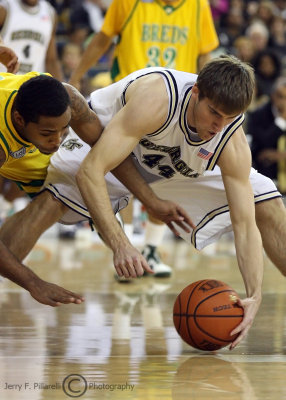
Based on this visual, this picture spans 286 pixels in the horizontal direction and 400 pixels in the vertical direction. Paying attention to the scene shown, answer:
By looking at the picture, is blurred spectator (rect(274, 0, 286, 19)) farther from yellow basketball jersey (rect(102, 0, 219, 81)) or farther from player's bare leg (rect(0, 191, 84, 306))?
player's bare leg (rect(0, 191, 84, 306))

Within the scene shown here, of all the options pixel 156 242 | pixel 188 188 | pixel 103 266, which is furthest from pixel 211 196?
pixel 103 266

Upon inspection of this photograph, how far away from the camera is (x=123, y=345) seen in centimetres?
462

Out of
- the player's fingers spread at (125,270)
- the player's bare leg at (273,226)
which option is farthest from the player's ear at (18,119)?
the player's bare leg at (273,226)

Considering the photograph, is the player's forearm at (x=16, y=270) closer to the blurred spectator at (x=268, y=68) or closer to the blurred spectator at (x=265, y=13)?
the blurred spectator at (x=268, y=68)

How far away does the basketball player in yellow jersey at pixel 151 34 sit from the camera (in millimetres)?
7668

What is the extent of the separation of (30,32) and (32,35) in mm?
34

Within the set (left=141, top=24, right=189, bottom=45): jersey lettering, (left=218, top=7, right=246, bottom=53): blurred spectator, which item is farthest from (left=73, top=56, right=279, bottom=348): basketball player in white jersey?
(left=218, top=7, right=246, bottom=53): blurred spectator

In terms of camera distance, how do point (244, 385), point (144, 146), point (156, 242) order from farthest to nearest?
point (156, 242) → point (144, 146) → point (244, 385)

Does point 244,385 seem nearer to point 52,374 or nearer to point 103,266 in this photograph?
point 52,374

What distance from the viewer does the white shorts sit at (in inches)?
209

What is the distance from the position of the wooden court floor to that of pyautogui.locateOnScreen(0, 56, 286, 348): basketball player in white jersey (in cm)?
35

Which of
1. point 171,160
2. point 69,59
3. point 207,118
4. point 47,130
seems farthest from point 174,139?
point 69,59

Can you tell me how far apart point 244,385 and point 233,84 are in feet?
4.79

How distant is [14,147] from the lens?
464 cm
